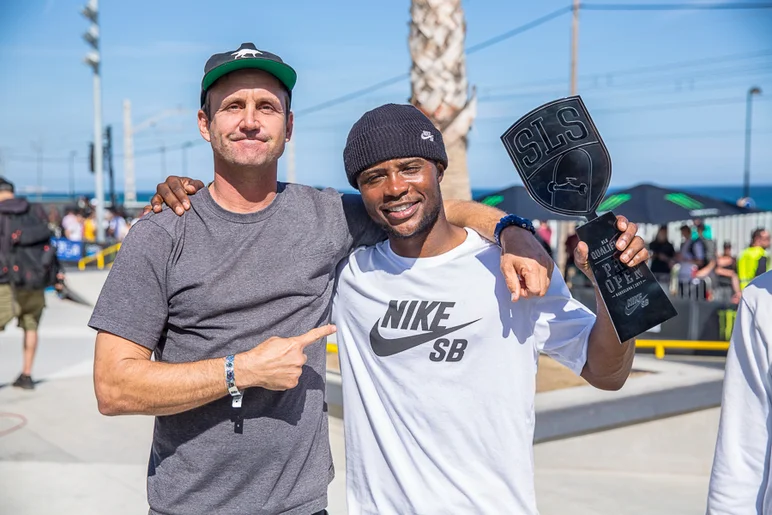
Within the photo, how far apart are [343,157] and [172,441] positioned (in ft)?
3.37

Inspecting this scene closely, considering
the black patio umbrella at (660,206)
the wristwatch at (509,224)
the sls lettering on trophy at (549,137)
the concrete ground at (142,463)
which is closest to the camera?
the sls lettering on trophy at (549,137)

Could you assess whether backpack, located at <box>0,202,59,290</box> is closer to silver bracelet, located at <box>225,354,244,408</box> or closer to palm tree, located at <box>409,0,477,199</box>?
palm tree, located at <box>409,0,477,199</box>

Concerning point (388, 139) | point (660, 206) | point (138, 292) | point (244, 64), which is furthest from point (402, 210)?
point (660, 206)

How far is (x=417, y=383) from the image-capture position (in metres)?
2.35

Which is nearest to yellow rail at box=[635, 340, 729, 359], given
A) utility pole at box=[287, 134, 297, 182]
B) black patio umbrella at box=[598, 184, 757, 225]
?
black patio umbrella at box=[598, 184, 757, 225]

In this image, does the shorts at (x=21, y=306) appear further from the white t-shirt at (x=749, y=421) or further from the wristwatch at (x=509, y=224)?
the white t-shirt at (x=749, y=421)

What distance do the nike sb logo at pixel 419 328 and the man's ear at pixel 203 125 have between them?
0.81 meters

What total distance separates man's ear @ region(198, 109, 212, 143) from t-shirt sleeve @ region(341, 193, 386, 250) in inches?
20.1

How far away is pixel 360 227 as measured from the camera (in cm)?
261

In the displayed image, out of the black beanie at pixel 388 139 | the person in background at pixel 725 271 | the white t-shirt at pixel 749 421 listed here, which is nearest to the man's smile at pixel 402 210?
the black beanie at pixel 388 139

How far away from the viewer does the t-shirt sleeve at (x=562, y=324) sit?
229 centimetres

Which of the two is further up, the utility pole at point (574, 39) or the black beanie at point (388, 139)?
the utility pole at point (574, 39)

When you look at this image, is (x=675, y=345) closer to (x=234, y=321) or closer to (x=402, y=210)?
(x=402, y=210)

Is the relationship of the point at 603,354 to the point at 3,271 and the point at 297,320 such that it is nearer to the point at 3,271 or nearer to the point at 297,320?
the point at 297,320
